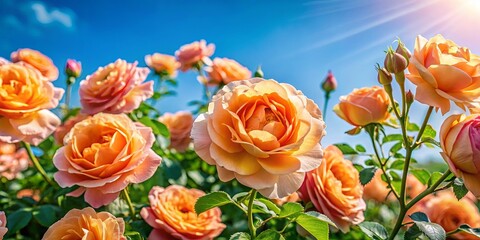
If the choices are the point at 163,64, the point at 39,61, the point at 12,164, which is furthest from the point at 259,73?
the point at 12,164

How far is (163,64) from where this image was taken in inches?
103

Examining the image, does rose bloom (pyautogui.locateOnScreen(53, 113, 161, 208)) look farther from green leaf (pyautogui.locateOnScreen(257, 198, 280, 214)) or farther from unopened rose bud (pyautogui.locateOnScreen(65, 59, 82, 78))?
unopened rose bud (pyautogui.locateOnScreen(65, 59, 82, 78))

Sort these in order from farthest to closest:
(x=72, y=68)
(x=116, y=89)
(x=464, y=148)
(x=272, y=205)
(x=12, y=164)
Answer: (x=12, y=164) < (x=72, y=68) < (x=116, y=89) < (x=272, y=205) < (x=464, y=148)

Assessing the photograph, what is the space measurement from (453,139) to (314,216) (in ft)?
1.04

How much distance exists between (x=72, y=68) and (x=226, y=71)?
0.63 metres

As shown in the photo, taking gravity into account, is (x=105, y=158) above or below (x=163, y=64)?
below

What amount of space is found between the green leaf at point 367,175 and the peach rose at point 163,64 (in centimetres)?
149

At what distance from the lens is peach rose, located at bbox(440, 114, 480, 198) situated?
1002mm

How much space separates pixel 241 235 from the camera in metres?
1.01

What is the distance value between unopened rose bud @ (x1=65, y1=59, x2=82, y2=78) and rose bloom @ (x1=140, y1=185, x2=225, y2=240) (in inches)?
31.7

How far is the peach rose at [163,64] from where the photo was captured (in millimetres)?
2619

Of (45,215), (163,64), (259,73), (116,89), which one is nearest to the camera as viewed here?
(45,215)

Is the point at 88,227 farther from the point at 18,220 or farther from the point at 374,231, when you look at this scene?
the point at 374,231

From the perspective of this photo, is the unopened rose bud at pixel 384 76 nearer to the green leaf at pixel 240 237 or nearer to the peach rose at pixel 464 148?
the peach rose at pixel 464 148
